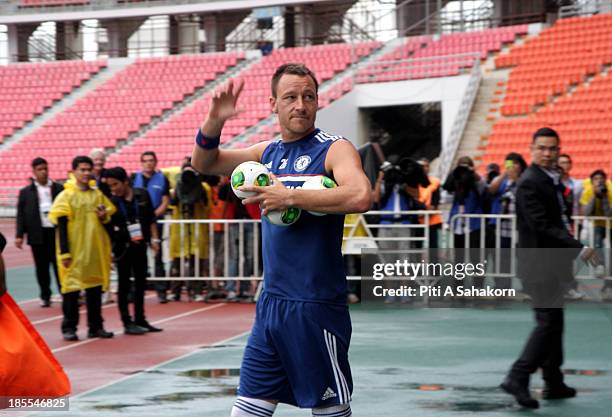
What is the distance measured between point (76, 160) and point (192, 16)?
34.8 metres

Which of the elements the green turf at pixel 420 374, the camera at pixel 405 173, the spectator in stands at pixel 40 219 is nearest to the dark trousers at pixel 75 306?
the green turf at pixel 420 374

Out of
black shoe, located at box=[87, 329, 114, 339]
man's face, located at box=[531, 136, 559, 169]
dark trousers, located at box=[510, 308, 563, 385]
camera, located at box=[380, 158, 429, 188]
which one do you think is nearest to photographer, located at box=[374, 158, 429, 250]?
camera, located at box=[380, 158, 429, 188]

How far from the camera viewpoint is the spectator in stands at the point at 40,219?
13.0 m

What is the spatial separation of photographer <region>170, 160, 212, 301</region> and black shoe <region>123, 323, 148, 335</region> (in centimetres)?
280

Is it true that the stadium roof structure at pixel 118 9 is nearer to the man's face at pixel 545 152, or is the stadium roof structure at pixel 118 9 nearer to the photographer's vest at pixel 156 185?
the photographer's vest at pixel 156 185

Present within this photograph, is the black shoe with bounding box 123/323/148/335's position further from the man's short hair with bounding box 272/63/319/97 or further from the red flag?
the man's short hair with bounding box 272/63/319/97

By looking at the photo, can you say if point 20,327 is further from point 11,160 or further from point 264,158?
point 11,160

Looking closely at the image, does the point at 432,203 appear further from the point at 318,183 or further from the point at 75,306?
the point at 318,183

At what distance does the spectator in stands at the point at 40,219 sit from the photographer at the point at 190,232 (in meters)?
1.50

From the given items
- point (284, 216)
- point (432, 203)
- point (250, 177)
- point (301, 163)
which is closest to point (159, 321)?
point (432, 203)

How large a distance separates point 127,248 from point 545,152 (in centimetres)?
501

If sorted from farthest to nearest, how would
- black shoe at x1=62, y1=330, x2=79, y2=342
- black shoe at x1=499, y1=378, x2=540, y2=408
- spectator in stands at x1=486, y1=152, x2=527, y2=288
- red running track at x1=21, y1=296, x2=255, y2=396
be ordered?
spectator in stands at x1=486, y1=152, x2=527, y2=288
black shoe at x1=62, y1=330, x2=79, y2=342
red running track at x1=21, y1=296, x2=255, y2=396
black shoe at x1=499, y1=378, x2=540, y2=408

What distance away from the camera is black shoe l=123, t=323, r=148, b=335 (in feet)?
34.4

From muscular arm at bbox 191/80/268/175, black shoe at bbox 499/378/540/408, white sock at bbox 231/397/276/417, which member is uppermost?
muscular arm at bbox 191/80/268/175
